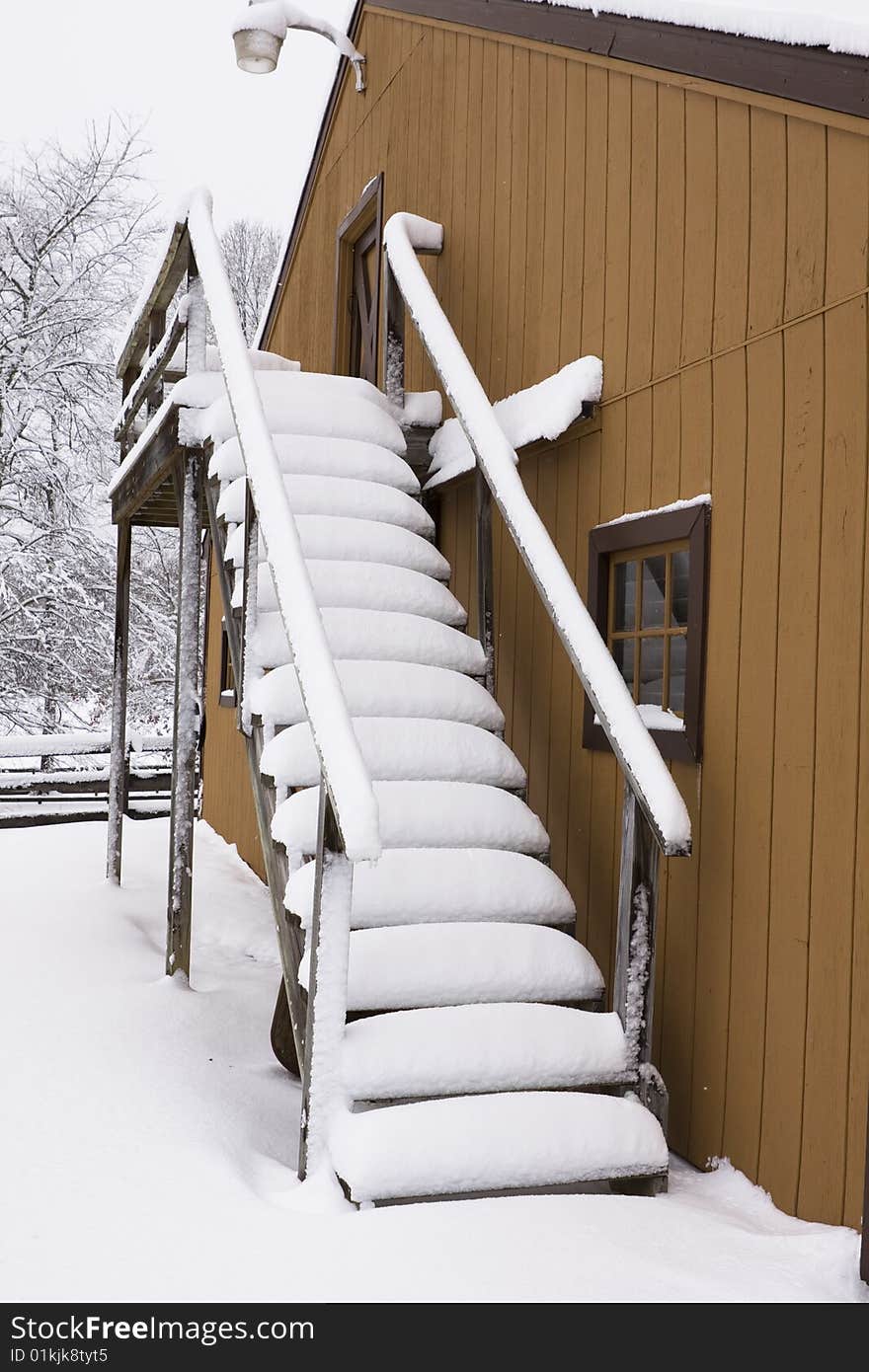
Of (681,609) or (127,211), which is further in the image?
(127,211)

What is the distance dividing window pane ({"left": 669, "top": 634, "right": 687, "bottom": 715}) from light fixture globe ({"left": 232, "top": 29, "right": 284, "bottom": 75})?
4.34m

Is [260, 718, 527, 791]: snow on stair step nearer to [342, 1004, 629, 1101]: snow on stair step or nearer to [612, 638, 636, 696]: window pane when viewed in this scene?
[612, 638, 636, 696]: window pane

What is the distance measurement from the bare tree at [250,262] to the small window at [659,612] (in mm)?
19306

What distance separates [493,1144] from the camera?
2824 mm

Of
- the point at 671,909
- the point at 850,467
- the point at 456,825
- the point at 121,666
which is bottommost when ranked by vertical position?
the point at 671,909

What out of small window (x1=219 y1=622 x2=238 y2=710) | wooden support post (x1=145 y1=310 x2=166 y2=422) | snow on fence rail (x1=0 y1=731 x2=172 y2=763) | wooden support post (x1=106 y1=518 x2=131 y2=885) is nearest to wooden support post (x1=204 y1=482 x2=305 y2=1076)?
wooden support post (x1=145 y1=310 x2=166 y2=422)

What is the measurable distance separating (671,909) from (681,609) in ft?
3.13

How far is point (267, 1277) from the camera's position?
2.36 m

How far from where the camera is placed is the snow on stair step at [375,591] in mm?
4301

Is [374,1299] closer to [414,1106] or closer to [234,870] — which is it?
[414,1106]

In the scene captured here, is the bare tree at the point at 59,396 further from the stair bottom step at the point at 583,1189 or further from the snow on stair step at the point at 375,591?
the stair bottom step at the point at 583,1189

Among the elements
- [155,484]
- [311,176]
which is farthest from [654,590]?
[311,176]

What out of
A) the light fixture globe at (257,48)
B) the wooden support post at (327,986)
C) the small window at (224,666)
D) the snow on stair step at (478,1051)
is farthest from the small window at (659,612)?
the small window at (224,666)

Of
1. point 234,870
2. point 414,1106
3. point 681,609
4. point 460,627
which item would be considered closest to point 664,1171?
point 414,1106
